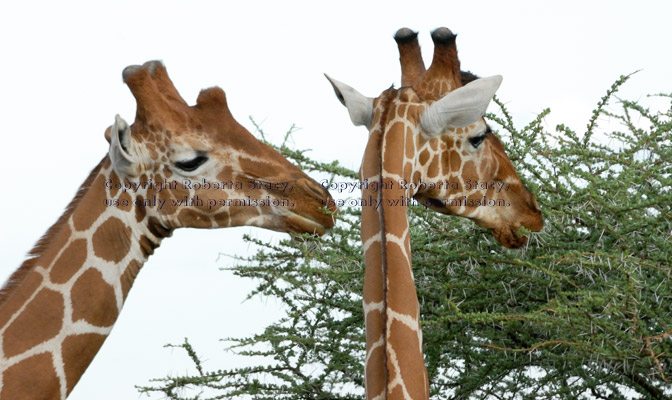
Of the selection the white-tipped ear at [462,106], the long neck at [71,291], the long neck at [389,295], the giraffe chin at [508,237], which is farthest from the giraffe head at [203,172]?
the giraffe chin at [508,237]

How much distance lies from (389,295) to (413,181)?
833mm

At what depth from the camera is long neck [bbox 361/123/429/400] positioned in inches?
152

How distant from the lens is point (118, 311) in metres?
4.22

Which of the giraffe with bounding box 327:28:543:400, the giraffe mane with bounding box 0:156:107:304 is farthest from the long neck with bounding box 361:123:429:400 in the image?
the giraffe mane with bounding box 0:156:107:304

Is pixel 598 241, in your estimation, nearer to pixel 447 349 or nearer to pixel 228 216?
pixel 447 349

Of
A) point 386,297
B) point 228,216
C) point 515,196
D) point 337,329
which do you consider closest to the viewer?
point 386,297

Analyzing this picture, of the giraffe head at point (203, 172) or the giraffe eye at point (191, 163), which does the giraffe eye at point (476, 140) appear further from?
the giraffe eye at point (191, 163)

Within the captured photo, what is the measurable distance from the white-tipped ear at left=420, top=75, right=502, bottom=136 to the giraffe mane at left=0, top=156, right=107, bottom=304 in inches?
70.8

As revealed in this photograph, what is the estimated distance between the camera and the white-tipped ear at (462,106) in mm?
4488

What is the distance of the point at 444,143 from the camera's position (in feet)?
15.5

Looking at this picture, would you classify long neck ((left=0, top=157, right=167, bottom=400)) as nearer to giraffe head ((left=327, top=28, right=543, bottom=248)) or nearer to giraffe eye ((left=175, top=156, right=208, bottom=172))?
giraffe eye ((left=175, top=156, right=208, bottom=172))

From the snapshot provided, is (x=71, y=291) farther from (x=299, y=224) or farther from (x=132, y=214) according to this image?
(x=299, y=224)

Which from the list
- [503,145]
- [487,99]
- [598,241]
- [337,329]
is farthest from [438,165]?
[337,329]

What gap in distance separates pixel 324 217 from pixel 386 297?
0.72 m
